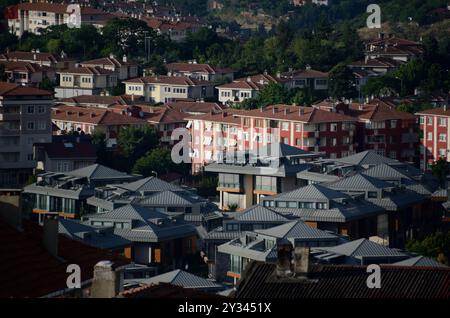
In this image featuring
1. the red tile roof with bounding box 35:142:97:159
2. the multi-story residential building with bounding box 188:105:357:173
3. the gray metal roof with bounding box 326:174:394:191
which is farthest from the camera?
the multi-story residential building with bounding box 188:105:357:173

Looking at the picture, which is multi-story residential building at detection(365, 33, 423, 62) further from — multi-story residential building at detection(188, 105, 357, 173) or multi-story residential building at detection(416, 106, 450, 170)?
multi-story residential building at detection(188, 105, 357, 173)

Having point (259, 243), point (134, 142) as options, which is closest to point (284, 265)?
point (259, 243)

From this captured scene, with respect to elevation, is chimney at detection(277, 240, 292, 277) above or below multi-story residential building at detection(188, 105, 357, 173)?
above

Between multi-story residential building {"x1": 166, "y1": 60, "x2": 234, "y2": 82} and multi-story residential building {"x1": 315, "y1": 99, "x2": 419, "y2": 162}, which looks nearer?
multi-story residential building {"x1": 315, "y1": 99, "x2": 419, "y2": 162}

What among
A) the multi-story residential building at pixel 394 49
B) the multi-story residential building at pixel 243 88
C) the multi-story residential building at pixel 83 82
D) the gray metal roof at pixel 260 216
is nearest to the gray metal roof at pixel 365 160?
the gray metal roof at pixel 260 216

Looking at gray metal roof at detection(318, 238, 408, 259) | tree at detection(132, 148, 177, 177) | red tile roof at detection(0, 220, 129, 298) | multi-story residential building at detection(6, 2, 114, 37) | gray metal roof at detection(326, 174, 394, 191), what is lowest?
tree at detection(132, 148, 177, 177)

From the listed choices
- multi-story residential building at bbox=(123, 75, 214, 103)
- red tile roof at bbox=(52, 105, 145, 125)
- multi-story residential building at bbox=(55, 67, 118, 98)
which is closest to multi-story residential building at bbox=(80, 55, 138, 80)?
multi-story residential building at bbox=(55, 67, 118, 98)
